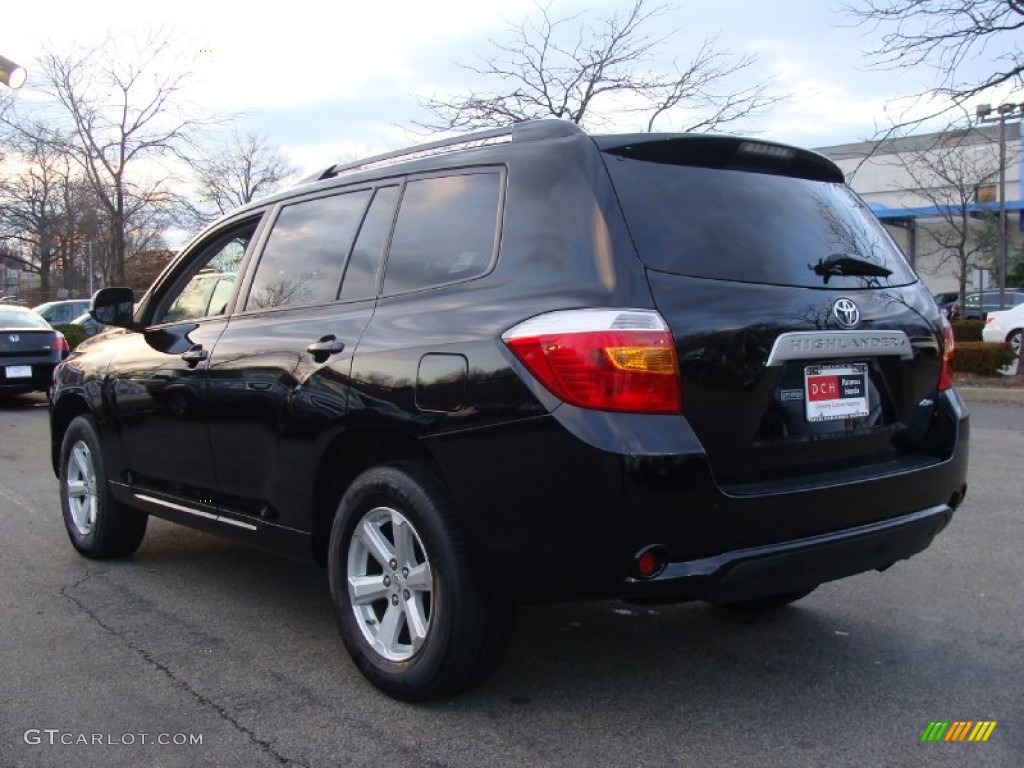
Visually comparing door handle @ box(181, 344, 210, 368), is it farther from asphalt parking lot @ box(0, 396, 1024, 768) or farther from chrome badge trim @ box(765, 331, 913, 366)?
chrome badge trim @ box(765, 331, 913, 366)

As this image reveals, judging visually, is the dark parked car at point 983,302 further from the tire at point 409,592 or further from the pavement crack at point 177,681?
the tire at point 409,592

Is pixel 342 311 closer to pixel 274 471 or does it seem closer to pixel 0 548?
pixel 274 471

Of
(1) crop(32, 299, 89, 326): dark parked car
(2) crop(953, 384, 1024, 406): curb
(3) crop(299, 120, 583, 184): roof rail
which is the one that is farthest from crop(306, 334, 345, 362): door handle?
(1) crop(32, 299, 89, 326): dark parked car

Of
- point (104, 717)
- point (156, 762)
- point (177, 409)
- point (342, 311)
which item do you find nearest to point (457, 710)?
point (156, 762)

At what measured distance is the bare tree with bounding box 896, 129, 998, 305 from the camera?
31281 mm

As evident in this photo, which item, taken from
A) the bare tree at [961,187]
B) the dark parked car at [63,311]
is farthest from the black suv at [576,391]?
the dark parked car at [63,311]

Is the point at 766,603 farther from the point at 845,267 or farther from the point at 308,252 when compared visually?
the point at 308,252

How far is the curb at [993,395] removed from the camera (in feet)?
43.4

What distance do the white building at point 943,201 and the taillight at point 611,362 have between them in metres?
30.3

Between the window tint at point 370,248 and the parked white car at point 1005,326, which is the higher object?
the window tint at point 370,248

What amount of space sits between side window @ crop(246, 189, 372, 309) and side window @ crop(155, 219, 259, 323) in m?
0.25

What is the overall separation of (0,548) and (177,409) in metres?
2.02

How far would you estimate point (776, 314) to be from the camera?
2.96m

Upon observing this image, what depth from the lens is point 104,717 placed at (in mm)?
3207
